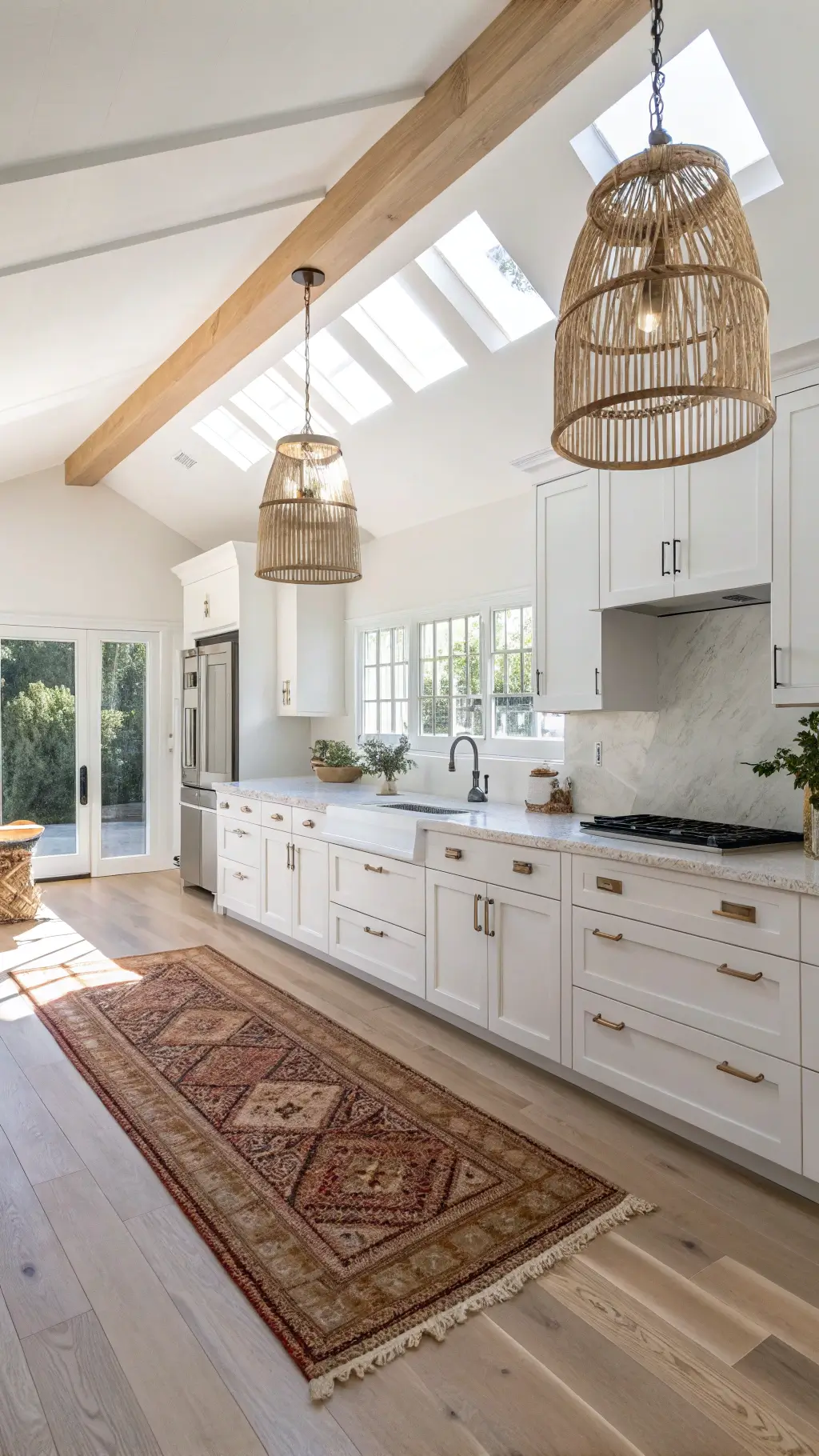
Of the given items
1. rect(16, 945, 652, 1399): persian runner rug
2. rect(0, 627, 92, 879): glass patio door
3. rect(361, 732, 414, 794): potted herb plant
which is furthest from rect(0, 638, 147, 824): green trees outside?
rect(16, 945, 652, 1399): persian runner rug

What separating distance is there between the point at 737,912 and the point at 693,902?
153 millimetres

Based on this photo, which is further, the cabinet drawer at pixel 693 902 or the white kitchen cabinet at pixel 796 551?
the white kitchen cabinet at pixel 796 551

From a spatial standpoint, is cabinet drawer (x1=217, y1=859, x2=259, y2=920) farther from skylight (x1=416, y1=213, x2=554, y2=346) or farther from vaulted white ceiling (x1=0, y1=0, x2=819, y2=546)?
skylight (x1=416, y1=213, x2=554, y2=346)

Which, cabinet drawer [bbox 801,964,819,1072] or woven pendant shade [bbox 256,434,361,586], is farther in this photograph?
woven pendant shade [bbox 256,434,361,586]

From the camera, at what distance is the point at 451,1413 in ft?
5.24

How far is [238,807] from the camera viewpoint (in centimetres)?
528

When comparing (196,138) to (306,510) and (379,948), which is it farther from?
(379,948)

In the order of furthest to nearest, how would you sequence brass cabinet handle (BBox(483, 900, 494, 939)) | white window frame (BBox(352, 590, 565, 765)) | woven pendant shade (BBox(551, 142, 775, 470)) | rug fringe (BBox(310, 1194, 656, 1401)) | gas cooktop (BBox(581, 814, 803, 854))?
white window frame (BBox(352, 590, 565, 765))
brass cabinet handle (BBox(483, 900, 494, 939))
gas cooktop (BBox(581, 814, 803, 854))
rug fringe (BBox(310, 1194, 656, 1401))
woven pendant shade (BBox(551, 142, 775, 470))

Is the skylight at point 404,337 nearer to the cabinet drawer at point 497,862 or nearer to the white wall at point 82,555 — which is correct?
the cabinet drawer at point 497,862

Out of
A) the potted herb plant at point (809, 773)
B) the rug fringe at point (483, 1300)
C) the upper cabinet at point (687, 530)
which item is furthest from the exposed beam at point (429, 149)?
the rug fringe at point (483, 1300)

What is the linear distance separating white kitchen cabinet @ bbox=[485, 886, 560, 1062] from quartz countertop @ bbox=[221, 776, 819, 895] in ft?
0.75

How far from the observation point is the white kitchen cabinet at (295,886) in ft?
14.5

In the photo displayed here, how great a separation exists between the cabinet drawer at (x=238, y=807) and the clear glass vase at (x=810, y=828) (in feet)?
10.3

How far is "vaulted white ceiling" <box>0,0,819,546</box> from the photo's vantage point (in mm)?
1957
